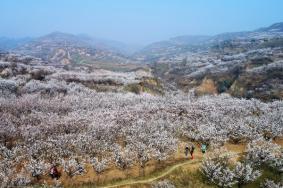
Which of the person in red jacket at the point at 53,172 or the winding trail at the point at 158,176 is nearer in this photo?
A: the winding trail at the point at 158,176

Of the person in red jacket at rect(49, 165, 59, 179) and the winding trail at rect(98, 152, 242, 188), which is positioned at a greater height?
the person in red jacket at rect(49, 165, 59, 179)

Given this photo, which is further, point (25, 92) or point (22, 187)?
point (25, 92)

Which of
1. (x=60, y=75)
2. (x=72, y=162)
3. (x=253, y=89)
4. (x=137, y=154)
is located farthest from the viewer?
(x=253, y=89)

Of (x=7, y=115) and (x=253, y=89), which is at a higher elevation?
(x=7, y=115)

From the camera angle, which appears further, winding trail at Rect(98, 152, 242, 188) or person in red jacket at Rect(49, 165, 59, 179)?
person in red jacket at Rect(49, 165, 59, 179)

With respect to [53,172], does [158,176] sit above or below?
below

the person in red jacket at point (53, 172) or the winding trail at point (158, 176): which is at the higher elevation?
the person in red jacket at point (53, 172)

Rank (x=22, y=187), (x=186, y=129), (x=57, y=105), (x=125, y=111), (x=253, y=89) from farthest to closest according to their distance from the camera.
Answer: (x=253, y=89) < (x=57, y=105) < (x=125, y=111) < (x=186, y=129) < (x=22, y=187)

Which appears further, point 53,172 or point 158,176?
point 158,176

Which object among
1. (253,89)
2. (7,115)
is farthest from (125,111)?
(253,89)

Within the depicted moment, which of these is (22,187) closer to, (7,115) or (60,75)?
(7,115)

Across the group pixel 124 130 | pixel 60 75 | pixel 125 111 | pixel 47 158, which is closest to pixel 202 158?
pixel 124 130
